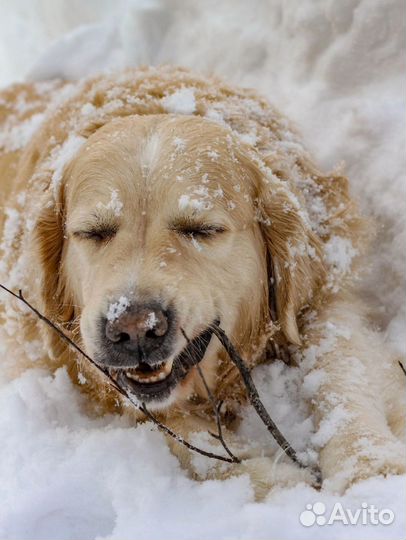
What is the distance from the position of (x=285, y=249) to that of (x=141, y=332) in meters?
1.07

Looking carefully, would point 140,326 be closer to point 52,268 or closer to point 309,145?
point 52,268

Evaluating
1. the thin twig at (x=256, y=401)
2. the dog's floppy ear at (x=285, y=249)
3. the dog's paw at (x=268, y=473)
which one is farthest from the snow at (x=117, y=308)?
the dog's floppy ear at (x=285, y=249)

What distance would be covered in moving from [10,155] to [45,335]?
5.64 feet

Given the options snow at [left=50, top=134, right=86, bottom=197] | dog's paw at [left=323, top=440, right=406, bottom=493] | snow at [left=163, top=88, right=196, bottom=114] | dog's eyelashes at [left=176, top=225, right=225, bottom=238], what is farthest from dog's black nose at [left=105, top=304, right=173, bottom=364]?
snow at [left=163, top=88, right=196, bottom=114]

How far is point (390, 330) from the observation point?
3475mm

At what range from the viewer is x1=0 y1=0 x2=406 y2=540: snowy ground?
2.33 meters

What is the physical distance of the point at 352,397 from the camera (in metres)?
2.88

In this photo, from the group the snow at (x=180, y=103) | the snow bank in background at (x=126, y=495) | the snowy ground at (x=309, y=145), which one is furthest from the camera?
the snow at (x=180, y=103)

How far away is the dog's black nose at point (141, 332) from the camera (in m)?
2.35

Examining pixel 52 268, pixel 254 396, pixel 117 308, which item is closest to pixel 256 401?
pixel 254 396

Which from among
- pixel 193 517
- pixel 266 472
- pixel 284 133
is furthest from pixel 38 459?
pixel 284 133

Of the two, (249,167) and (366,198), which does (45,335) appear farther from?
(366,198)

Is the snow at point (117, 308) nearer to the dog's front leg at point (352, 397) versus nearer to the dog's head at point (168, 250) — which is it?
the dog's head at point (168, 250)

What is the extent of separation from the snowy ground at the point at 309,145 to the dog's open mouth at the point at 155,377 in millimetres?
266
